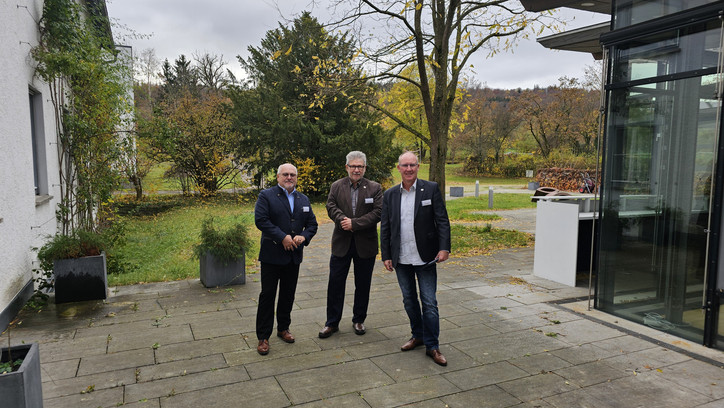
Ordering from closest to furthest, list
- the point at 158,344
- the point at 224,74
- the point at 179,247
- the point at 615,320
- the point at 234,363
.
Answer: the point at 234,363, the point at 158,344, the point at 615,320, the point at 179,247, the point at 224,74

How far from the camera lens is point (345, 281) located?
480 centimetres

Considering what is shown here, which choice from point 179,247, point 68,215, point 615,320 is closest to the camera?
point 615,320

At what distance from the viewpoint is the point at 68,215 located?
772 cm

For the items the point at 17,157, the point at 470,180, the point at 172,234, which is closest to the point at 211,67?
the point at 470,180

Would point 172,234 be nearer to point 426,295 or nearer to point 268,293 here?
point 268,293

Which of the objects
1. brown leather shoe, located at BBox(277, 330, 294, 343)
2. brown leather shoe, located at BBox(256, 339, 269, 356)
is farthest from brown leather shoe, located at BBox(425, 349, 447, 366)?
brown leather shoe, located at BBox(256, 339, 269, 356)

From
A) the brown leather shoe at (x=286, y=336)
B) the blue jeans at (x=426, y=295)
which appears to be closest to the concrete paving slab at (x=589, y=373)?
the blue jeans at (x=426, y=295)

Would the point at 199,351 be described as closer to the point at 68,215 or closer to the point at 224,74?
the point at 68,215

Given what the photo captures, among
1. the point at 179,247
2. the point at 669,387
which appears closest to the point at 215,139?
the point at 179,247

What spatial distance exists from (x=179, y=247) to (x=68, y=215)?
8.48ft

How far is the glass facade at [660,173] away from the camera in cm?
459

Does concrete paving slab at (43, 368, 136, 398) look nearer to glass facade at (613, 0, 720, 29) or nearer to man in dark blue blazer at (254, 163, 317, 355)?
man in dark blue blazer at (254, 163, 317, 355)

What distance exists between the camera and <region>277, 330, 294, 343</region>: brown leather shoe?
4.61 metres

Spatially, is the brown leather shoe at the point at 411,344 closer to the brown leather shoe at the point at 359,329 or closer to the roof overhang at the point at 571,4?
the brown leather shoe at the point at 359,329
